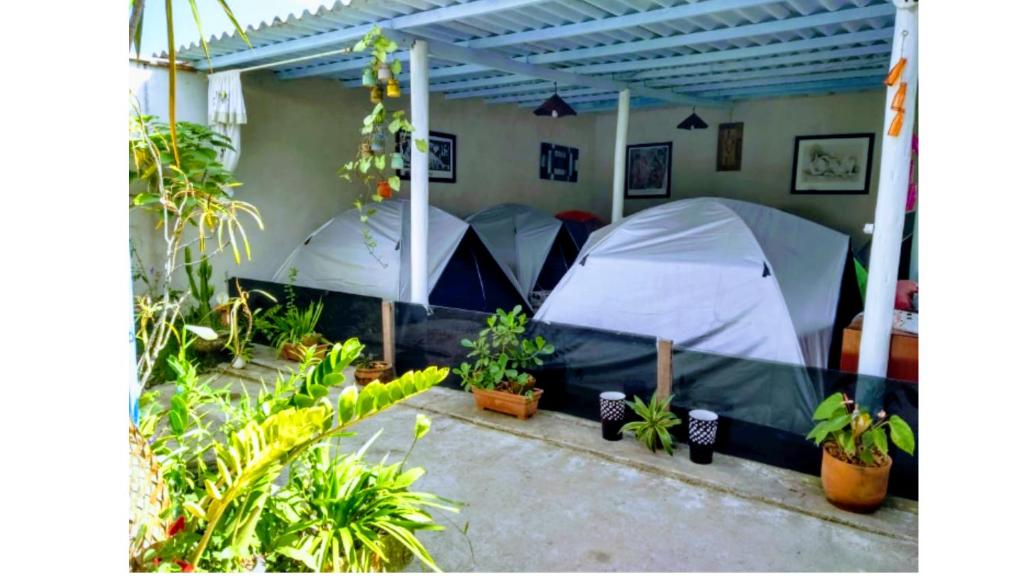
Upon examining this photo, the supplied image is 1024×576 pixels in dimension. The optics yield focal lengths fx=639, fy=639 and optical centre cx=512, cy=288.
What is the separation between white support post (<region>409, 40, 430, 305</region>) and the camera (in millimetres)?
5066

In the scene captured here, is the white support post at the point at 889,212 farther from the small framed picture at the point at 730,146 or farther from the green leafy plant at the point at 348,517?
the small framed picture at the point at 730,146

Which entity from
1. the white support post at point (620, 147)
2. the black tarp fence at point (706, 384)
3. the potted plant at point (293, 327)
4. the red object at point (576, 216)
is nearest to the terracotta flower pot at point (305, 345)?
the potted plant at point (293, 327)

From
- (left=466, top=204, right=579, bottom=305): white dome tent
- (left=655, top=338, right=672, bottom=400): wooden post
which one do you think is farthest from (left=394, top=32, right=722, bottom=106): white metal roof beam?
(left=655, top=338, right=672, bottom=400): wooden post

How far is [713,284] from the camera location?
4.53 m

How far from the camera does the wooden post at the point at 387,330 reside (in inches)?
205

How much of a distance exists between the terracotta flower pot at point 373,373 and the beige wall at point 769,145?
587 centimetres

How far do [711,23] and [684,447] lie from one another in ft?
10.3

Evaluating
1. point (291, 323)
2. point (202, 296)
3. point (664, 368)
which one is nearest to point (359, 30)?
point (291, 323)

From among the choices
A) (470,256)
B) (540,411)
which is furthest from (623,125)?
(540,411)

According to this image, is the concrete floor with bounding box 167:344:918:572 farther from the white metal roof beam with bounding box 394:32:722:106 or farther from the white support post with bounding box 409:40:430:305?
the white metal roof beam with bounding box 394:32:722:106

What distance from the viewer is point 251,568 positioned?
2.00m

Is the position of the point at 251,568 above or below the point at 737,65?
below
